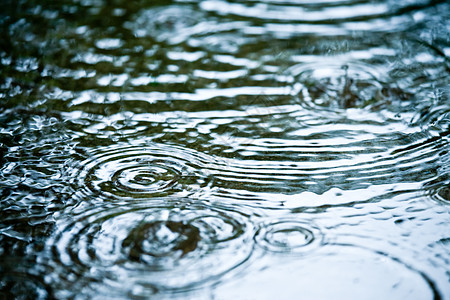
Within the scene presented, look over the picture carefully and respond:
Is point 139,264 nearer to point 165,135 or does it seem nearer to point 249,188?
point 249,188

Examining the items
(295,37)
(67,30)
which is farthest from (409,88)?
(67,30)

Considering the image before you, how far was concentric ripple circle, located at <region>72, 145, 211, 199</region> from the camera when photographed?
167 centimetres

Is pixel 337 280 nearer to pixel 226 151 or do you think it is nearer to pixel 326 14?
pixel 226 151

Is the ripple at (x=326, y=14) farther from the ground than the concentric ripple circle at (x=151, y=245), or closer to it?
farther from the ground

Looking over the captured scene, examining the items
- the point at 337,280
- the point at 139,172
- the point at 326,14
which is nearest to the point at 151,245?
the point at 139,172

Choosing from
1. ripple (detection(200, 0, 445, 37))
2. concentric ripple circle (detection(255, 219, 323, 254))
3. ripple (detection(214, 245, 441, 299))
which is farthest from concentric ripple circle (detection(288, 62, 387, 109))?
ripple (detection(214, 245, 441, 299))

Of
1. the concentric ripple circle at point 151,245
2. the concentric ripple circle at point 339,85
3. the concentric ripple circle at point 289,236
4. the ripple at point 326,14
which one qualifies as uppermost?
the ripple at point 326,14

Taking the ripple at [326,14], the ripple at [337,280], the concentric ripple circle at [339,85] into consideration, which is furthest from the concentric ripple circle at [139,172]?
the ripple at [326,14]

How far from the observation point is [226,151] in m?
1.89

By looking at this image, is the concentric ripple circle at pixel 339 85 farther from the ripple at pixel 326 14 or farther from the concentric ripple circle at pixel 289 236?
the concentric ripple circle at pixel 289 236

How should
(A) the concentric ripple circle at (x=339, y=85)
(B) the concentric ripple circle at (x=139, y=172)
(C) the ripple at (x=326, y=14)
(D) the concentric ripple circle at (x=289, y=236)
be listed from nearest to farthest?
1. (D) the concentric ripple circle at (x=289, y=236)
2. (B) the concentric ripple circle at (x=139, y=172)
3. (A) the concentric ripple circle at (x=339, y=85)
4. (C) the ripple at (x=326, y=14)

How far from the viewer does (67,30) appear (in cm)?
282

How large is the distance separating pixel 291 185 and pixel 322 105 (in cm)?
59

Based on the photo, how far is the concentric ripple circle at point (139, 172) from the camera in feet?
Answer: 5.49
